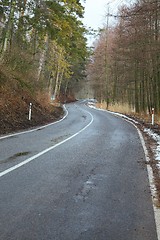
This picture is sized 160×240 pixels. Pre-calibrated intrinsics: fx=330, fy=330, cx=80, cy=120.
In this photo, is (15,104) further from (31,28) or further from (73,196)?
(73,196)

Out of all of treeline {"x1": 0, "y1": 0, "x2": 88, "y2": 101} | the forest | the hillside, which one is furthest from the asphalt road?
treeline {"x1": 0, "y1": 0, "x2": 88, "y2": 101}

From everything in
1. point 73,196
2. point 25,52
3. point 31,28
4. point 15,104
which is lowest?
point 73,196

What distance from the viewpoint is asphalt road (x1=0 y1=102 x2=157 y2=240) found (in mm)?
4273

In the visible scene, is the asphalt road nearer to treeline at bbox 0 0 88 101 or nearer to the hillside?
the hillside

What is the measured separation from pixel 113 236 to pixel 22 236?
1.12 meters

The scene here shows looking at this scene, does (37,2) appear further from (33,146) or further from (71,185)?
(71,185)

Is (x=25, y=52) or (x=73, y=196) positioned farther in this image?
(x=25, y=52)

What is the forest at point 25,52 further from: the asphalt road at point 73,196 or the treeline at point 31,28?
the asphalt road at point 73,196

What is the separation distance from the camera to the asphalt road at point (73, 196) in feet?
14.0

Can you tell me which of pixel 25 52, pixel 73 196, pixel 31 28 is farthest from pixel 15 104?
pixel 73 196

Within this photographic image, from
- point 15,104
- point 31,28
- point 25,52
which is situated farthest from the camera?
point 25,52

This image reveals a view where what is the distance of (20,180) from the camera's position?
6.62 meters

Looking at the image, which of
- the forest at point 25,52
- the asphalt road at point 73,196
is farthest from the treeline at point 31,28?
the asphalt road at point 73,196

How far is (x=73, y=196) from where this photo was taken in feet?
18.8
